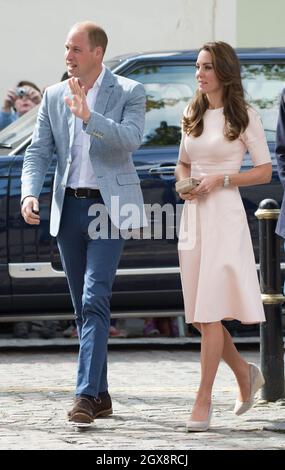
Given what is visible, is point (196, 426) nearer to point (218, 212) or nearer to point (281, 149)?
point (218, 212)

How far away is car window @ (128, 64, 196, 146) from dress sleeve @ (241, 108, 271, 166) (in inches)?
126

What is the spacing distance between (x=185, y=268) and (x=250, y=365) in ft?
2.08

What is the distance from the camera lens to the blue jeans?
732 cm

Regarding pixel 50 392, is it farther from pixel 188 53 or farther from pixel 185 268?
pixel 188 53

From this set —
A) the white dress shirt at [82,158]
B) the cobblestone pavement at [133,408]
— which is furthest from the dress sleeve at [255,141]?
the cobblestone pavement at [133,408]

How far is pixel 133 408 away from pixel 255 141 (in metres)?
1.59

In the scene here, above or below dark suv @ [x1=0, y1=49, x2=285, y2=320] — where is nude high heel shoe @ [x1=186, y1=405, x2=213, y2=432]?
below

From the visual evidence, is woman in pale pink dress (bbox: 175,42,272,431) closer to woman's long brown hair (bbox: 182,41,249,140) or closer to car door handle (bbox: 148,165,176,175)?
woman's long brown hair (bbox: 182,41,249,140)

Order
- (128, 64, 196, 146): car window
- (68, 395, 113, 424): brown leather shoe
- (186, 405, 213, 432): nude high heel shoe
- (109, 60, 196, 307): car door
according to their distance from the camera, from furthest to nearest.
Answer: (128, 64, 196, 146): car window
(109, 60, 196, 307): car door
(68, 395, 113, 424): brown leather shoe
(186, 405, 213, 432): nude high heel shoe

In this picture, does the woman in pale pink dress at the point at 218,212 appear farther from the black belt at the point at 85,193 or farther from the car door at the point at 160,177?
the car door at the point at 160,177

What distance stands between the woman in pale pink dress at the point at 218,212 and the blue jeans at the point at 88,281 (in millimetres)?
386

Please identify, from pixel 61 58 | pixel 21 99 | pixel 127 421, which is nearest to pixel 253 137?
pixel 127 421

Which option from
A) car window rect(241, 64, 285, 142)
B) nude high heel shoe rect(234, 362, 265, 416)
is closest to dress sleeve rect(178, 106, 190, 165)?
nude high heel shoe rect(234, 362, 265, 416)

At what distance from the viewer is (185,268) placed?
24.2 feet
